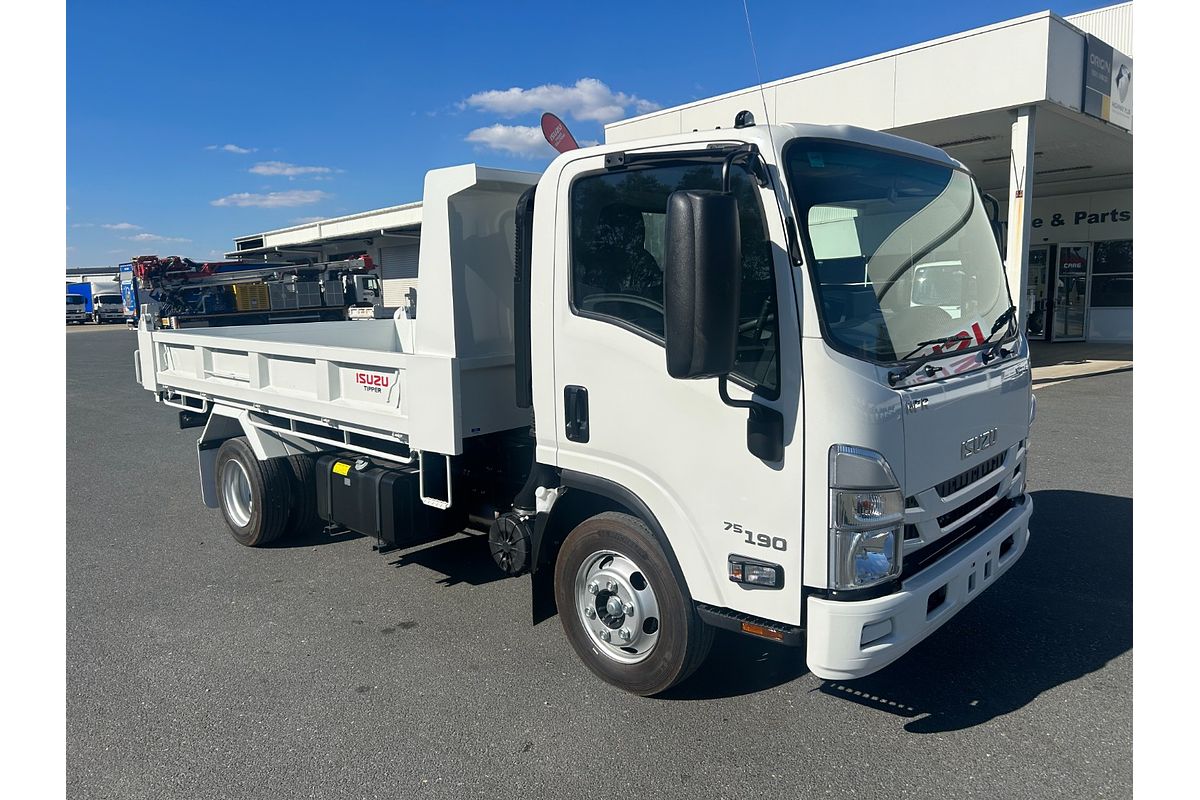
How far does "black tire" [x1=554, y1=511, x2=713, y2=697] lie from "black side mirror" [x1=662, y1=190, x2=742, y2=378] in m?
1.05

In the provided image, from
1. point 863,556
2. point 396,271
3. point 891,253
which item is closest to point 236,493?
point 396,271

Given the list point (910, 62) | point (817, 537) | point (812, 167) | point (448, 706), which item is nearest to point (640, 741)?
point (448, 706)

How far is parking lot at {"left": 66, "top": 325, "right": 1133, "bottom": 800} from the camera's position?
3211 millimetres

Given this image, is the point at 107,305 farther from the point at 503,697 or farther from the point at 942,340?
the point at 942,340

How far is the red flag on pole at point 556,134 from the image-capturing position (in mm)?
4207

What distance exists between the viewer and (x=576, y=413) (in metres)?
3.80

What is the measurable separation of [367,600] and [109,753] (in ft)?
5.82

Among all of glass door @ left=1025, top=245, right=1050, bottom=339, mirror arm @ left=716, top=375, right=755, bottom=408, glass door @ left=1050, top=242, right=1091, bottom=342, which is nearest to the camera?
mirror arm @ left=716, top=375, right=755, bottom=408

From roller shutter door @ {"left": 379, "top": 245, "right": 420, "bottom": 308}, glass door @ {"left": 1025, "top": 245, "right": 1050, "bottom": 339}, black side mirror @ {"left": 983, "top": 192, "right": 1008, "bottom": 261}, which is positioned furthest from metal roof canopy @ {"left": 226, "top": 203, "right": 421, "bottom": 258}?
glass door @ {"left": 1025, "top": 245, "right": 1050, "bottom": 339}

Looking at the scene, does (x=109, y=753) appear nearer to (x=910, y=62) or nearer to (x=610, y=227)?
(x=610, y=227)

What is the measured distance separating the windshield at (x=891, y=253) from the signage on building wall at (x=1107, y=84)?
10.5 metres

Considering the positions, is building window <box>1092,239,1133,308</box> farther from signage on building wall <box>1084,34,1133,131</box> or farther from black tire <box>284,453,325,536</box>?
black tire <box>284,453,325,536</box>

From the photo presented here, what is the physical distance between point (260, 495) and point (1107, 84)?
13.7 metres

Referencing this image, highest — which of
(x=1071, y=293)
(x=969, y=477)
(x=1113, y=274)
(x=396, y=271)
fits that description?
(x=1113, y=274)
